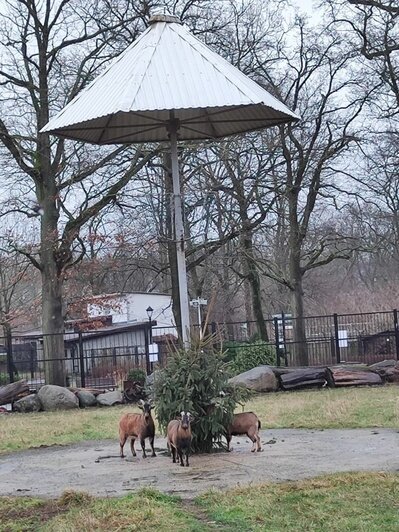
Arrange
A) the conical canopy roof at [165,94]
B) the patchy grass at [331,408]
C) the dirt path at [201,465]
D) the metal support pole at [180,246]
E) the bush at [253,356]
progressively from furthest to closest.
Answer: the bush at [253,356], the patchy grass at [331,408], the metal support pole at [180,246], the conical canopy roof at [165,94], the dirt path at [201,465]

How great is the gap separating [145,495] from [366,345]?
2207 centimetres

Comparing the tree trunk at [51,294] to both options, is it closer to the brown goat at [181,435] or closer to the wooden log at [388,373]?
the wooden log at [388,373]

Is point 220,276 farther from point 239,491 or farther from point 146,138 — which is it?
point 239,491

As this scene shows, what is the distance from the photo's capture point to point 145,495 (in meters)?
6.43

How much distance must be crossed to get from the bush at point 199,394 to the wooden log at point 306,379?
35.1 feet

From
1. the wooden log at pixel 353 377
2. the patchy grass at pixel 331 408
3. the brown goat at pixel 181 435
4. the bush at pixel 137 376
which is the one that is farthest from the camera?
the bush at pixel 137 376

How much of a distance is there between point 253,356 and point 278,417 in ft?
37.4

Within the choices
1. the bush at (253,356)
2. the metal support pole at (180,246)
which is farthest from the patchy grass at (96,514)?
the bush at (253,356)

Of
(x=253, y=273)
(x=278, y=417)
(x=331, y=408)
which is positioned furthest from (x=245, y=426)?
(x=253, y=273)

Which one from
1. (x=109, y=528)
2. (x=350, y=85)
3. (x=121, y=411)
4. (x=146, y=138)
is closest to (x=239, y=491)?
(x=109, y=528)

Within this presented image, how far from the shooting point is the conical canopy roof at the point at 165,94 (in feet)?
29.1

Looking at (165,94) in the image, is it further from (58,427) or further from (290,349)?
(290,349)

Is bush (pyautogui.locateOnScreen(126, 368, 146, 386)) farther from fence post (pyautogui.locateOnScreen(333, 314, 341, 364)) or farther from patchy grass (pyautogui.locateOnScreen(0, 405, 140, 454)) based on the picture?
fence post (pyautogui.locateOnScreen(333, 314, 341, 364))

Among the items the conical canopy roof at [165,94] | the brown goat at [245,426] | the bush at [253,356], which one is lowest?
the brown goat at [245,426]
